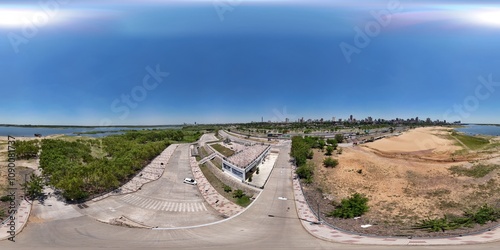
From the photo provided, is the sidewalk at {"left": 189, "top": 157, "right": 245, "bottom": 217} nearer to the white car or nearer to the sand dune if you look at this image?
the white car

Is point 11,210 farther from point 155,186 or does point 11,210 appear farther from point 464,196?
point 464,196

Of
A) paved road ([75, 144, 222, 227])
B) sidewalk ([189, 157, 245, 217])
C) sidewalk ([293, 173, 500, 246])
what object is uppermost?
sidewalk ([293, 173, 500, 246])

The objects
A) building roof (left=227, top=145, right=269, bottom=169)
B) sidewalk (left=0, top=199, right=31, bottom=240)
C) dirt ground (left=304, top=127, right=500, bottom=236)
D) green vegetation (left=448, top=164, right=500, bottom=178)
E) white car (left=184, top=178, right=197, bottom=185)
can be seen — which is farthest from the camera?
white car (left=184, top=178, right=197, bottom=185)

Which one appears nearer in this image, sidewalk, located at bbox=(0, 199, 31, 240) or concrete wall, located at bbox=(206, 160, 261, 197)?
sidewalk, located at bbox=(0, 199, 31, 240)

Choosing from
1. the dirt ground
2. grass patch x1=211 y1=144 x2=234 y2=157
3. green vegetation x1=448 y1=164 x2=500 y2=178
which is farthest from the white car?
green vegetation x1=448 y1=164 x2=500 y2=178

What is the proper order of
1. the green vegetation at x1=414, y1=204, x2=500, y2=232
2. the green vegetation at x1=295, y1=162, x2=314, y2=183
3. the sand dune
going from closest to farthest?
the green vegetation at x1=414, y1=204, x2=500, y2=232
the green vegetation at x1=295, y1=162, x2=314, y2=183
the sand dune

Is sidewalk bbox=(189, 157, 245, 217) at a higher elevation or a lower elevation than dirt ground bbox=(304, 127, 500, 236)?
lower
